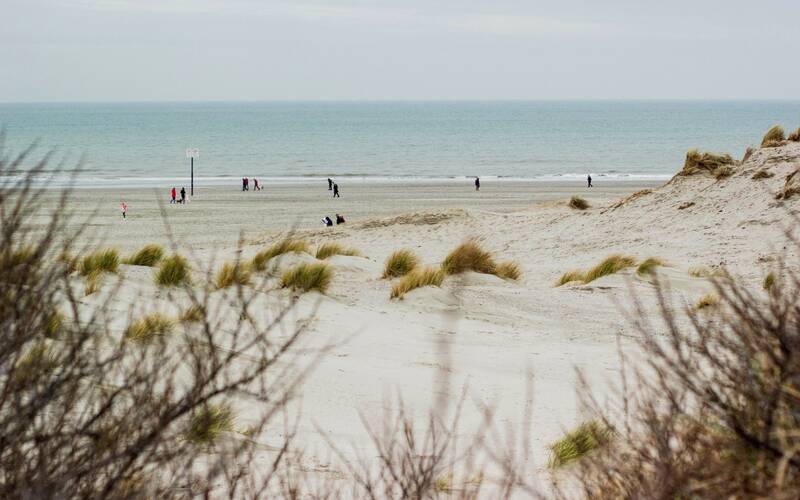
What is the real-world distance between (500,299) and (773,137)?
13.3 m

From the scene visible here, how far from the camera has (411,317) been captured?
34.2 feet

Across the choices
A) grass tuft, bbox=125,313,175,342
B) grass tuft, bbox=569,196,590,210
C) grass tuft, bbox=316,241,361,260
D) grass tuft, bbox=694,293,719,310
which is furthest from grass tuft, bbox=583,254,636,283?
grass tuft, bbox=569,196,590,210

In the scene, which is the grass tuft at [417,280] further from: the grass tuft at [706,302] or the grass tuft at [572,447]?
the grass tuft at [572,447]

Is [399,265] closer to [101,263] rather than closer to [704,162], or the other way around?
[101,263]

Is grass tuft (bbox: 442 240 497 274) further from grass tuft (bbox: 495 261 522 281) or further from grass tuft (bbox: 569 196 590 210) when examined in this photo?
grass tuft (bbox: 569 196 590 210)

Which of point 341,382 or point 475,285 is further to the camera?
point 475,285

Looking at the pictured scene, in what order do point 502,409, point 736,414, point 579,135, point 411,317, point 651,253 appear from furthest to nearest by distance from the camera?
1. point 579,135
2. point 651,253
3. point 411,317
4. point 502,409
5. point 736,414

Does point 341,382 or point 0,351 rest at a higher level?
point 0,351

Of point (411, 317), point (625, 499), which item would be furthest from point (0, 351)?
point (411, 317)

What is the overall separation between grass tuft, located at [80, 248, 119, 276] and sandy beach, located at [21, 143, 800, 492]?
0.27 m

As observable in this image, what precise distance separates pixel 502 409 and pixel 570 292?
5620mm

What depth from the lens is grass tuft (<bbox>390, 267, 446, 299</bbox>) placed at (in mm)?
11234

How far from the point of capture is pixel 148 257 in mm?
12055

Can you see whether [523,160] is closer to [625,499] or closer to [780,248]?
[780,248]
